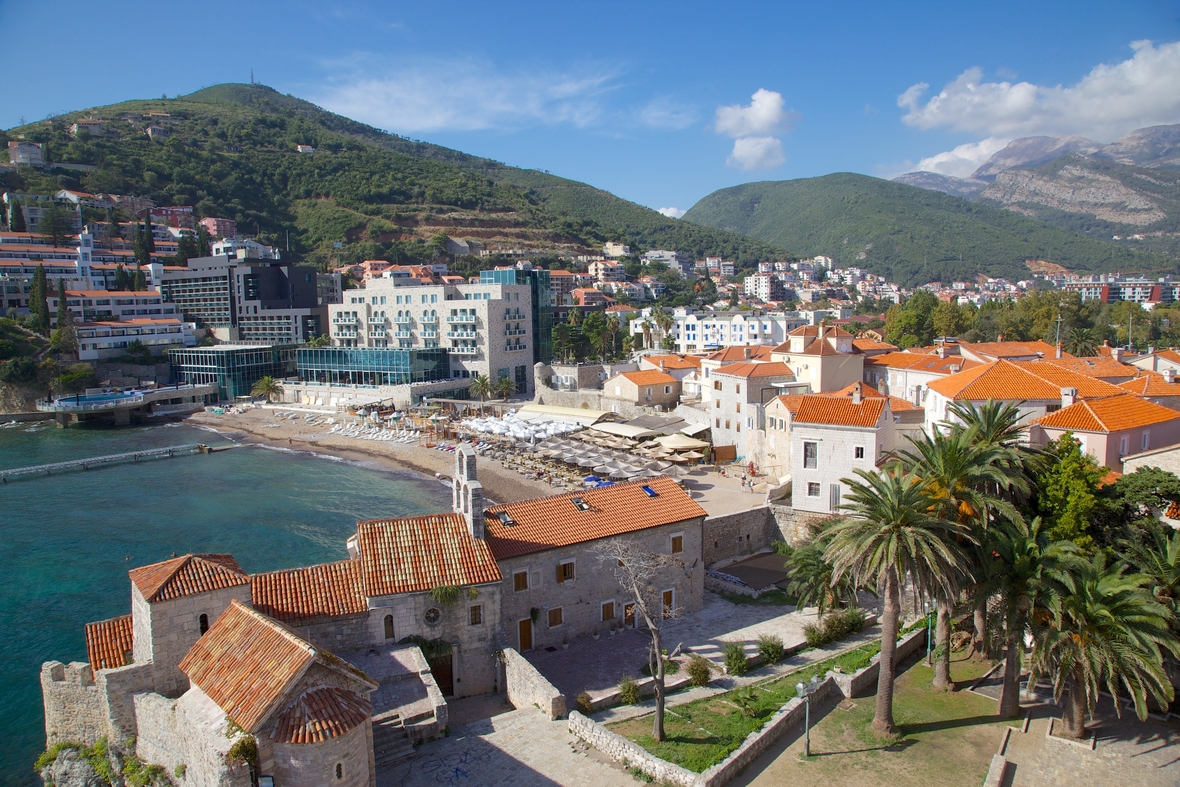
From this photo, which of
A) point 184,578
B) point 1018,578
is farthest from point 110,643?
point 1018,578

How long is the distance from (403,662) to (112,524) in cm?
3227

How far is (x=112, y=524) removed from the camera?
40.9 metres

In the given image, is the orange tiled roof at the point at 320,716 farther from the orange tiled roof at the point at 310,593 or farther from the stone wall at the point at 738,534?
the stone wall at the point at 738,534

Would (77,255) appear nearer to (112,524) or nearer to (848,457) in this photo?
(112,524)

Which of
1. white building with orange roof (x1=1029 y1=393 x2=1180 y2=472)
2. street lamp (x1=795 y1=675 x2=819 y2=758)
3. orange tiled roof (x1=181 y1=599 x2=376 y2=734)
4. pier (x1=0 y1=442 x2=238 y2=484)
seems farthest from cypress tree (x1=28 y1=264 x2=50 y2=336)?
white building with orange roof (x1=1029 y1=393 x2=1180 y2=472)

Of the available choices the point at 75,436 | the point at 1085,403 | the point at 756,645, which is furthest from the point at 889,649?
the point at 75,436

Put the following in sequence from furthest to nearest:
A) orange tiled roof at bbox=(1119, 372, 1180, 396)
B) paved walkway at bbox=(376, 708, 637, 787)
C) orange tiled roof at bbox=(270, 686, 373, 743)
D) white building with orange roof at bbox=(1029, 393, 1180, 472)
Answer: orange tiled roof at bbox=(1119, 372, 1180, 396) → white building with orange roof at bbox=(1029, 393, 1180, 472) → paved walkway at bbox=(376, 708, 637, 787) → orange tiled roof at bbox=(270, 686, 373, 743)

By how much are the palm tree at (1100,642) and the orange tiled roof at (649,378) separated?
45.7 meters

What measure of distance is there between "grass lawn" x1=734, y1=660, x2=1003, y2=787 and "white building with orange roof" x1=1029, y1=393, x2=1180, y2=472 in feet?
45.0

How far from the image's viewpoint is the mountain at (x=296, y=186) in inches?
5576

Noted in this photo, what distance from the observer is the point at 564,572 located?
22.8 metres

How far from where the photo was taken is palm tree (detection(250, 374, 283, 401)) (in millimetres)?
82938

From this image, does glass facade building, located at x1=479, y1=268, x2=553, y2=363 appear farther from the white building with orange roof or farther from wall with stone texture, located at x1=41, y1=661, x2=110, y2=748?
wall with stone texture, located at x1=41, y1=661, x2=110, y2=748

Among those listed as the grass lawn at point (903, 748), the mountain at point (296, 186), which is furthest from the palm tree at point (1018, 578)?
the mountain at point (296, 186)
